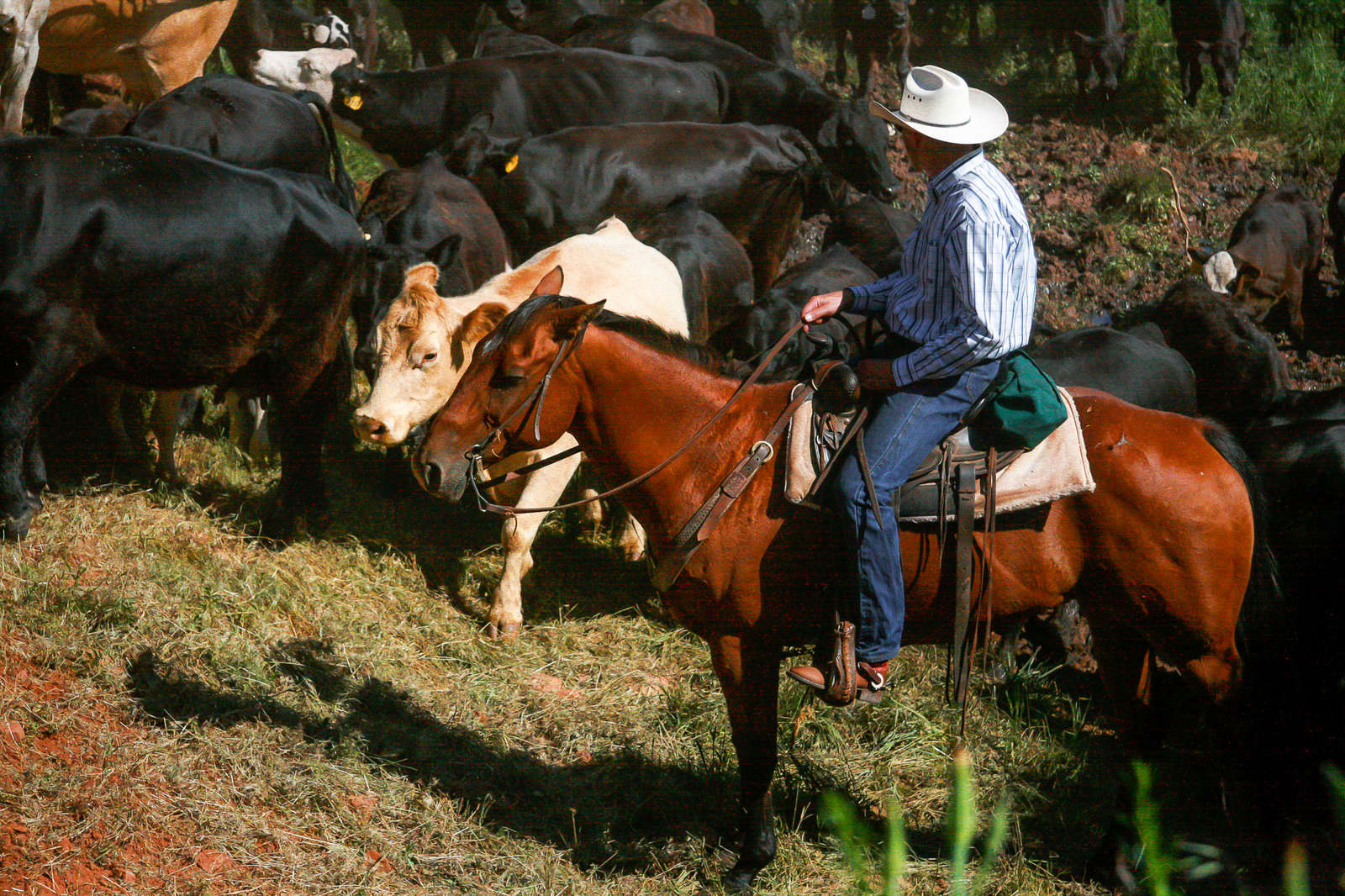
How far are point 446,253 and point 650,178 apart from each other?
2.85 m

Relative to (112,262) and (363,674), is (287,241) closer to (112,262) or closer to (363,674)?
(112,262)

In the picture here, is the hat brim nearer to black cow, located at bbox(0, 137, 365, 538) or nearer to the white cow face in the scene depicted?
black cow, located at bbox(0, 137, 365, 538)

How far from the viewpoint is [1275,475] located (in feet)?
17.1

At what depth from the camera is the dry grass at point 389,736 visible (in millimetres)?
4188

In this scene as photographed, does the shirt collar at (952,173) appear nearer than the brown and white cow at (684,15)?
Yes

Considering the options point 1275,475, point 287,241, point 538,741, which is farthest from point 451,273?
point 1275,475

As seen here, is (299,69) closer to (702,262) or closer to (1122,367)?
(702,262)

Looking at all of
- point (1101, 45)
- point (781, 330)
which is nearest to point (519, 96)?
point (781, 330)

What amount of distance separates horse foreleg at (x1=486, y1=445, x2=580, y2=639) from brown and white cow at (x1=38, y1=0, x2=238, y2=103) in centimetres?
582

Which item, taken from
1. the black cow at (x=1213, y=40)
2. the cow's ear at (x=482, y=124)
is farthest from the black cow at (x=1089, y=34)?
the cow's ear at (x=482, y=124)

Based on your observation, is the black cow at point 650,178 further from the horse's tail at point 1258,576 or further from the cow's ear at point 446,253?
the horse's tail at point 1258,576

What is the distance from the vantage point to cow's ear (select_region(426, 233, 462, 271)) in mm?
7281

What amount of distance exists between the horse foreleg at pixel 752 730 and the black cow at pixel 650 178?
5718 mm

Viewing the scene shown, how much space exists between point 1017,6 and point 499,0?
25.0ft
